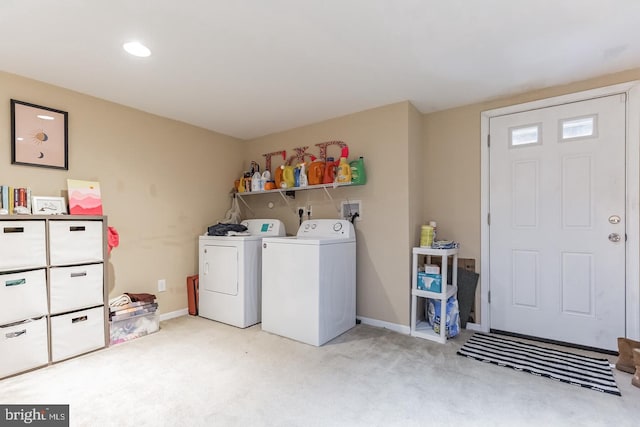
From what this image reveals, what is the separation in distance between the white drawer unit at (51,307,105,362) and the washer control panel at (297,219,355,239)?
195 cm

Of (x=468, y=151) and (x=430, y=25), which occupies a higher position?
(x=430, y=25)

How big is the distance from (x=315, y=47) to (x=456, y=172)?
1.91 meters

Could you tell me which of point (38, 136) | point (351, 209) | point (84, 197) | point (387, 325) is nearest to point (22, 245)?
point (84, 197)

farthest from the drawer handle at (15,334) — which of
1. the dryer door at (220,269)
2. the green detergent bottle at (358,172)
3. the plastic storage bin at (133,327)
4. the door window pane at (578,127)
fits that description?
the door window pane at (578,127)

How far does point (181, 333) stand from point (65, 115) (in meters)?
2.20

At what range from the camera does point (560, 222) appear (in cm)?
258

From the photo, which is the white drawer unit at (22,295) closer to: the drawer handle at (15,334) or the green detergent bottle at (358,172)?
the drawer handle at (15,334)

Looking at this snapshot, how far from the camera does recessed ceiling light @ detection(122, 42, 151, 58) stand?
1948mm

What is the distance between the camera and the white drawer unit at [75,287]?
227 cm

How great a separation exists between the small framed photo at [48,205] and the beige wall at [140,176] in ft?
0.35

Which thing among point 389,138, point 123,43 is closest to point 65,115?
point 123,43

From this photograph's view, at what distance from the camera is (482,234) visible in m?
2.92

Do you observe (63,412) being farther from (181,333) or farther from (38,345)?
(181,333)

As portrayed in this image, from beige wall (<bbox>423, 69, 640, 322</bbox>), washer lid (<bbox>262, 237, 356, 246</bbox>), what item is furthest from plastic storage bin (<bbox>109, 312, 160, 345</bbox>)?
beige wall (<bbox>423, 69, 640, 322</bbox>)
